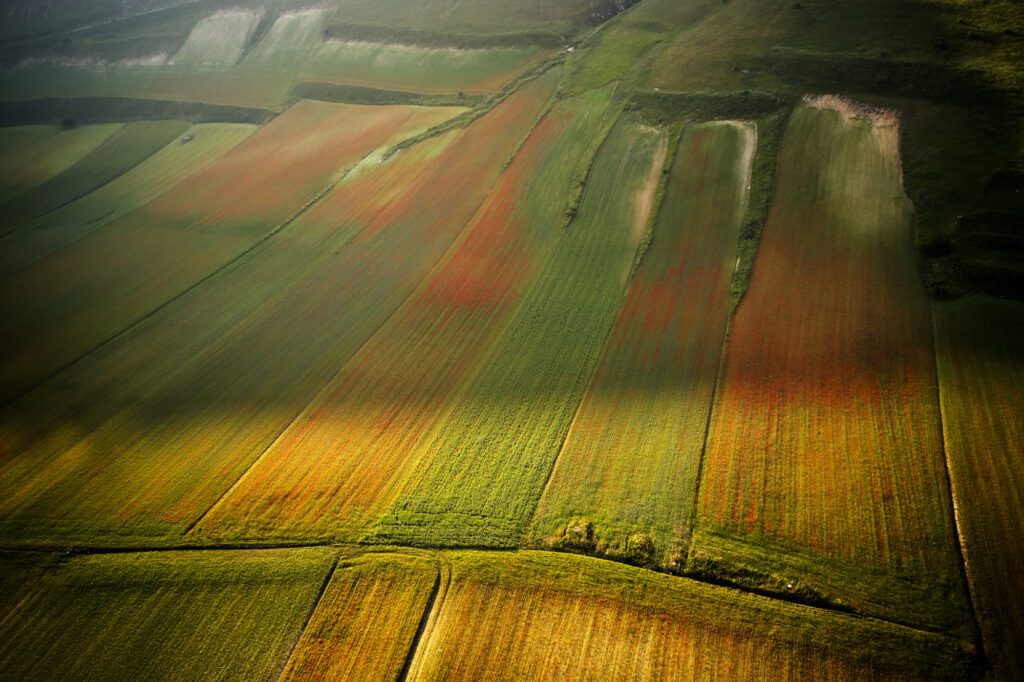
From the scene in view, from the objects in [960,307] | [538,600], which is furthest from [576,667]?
[960,307]

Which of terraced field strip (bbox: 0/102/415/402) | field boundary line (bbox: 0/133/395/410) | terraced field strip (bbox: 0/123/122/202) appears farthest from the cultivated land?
terraced field strip (bbox: 0/123/122/202)

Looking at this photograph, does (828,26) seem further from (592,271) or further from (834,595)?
(834,595)

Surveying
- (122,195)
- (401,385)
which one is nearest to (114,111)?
(122,195)

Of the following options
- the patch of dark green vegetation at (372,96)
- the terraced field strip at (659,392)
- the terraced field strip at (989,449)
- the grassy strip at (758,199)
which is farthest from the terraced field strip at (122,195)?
the terraced field strip at (989,449)

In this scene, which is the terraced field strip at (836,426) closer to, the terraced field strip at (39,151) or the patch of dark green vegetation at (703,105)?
the patch of dark green vegetation at (703,105)

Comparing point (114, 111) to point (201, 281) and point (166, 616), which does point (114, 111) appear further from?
point (166, 616)

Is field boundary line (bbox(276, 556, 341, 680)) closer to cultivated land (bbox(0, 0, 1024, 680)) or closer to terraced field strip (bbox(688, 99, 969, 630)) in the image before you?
cultivated land (bbox(0, 0, 1024, 680))
